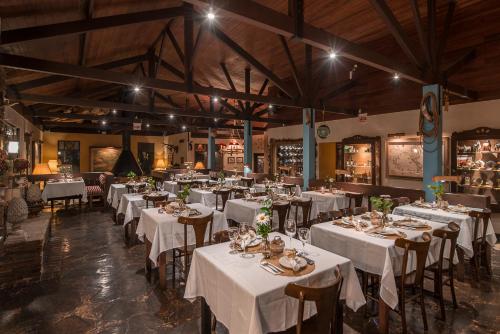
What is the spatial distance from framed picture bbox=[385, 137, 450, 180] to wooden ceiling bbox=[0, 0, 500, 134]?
105cm

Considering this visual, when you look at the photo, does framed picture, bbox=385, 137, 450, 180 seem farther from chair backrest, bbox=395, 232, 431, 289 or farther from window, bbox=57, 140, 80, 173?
window, bbox=57, 140, 80, 173

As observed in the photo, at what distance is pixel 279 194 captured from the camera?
5863mm

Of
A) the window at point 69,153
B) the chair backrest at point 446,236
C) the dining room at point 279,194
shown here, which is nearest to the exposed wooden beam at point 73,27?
the dining room at point 279,194

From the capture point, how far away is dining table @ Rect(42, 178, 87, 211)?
798 cm

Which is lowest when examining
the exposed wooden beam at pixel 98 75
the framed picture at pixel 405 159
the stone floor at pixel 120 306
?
the stone floor at pixel 120 306

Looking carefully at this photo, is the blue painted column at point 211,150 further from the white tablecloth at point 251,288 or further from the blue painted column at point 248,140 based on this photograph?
the white tablecloth at point 251,288

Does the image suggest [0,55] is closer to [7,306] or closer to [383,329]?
[7,306]

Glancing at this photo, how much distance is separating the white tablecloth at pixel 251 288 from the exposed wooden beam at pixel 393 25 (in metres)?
3.80

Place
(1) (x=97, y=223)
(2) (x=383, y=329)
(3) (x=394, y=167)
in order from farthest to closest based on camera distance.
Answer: (3) (x=394, y=167) → (1) (x=97, y=223) → (2) (x=383, y=329)

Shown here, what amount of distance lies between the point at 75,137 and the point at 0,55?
12.7 meters

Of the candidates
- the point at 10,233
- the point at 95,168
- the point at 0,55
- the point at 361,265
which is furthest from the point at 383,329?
the point at 95,168

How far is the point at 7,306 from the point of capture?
315cm

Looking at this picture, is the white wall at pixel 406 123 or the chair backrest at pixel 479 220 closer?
the chair backrest at pixel 479 220

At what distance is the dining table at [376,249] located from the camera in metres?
2.61
